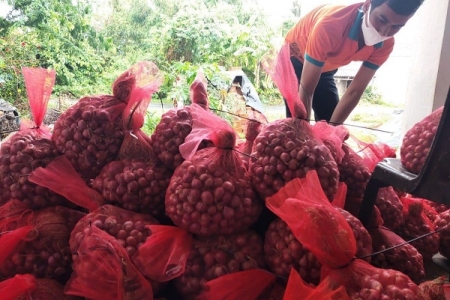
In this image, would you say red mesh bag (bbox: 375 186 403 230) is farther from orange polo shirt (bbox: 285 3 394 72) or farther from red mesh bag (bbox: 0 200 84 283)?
orange polo shirt (bbox: 285 3 394 72)

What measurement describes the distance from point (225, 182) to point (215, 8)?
698cm

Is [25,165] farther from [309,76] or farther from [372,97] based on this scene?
[372,97]

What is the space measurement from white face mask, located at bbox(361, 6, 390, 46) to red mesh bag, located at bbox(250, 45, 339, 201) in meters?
1.29

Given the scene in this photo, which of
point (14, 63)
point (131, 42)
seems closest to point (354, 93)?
point (14, 63)

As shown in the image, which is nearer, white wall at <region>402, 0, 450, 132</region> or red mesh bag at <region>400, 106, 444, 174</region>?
red mesh bag at <region>400, 106, 444, 174</region>

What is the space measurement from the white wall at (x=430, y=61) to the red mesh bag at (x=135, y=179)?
6.30 ft

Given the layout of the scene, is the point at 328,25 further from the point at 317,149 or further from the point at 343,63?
the point at 317,149

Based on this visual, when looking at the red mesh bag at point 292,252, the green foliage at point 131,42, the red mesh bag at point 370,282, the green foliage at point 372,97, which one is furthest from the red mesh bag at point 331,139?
the green foliage at point 372,97

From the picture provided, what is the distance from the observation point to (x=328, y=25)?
5.99 ft

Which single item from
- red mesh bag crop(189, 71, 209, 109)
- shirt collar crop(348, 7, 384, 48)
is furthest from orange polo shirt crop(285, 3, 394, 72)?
red mesh bag crop(189, 71, 209, 109)

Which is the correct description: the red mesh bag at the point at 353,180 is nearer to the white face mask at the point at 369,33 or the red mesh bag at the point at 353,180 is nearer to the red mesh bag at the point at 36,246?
the red mesh bag at the point at 36,246

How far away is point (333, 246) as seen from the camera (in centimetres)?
55

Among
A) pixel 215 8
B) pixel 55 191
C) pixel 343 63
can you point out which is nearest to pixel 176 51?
pixel 215 8

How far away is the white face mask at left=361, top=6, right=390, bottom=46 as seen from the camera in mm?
1776
